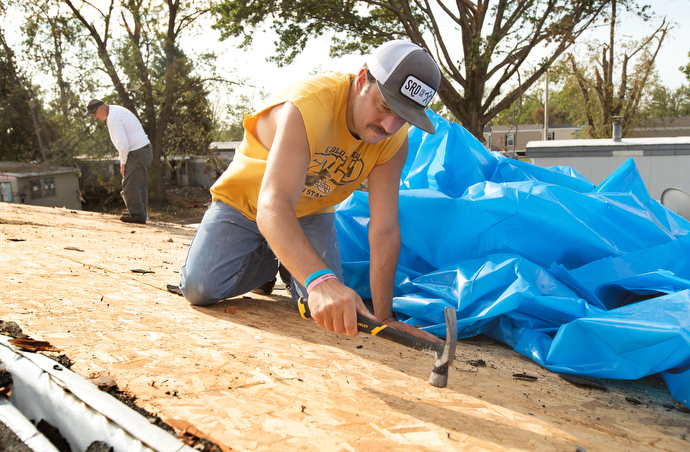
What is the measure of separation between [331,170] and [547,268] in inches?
49.6

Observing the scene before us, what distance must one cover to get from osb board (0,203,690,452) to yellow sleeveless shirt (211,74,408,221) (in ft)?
1.95

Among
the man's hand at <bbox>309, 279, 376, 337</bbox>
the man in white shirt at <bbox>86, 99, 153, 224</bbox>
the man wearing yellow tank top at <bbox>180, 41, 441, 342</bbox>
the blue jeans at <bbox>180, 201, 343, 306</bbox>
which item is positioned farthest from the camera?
the man in white shirt at <bbox>86, 99, 153, 224</bbox>

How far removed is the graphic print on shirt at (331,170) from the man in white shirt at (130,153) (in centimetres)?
445

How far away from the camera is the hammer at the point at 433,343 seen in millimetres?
1372

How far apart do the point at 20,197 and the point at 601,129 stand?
792 inches

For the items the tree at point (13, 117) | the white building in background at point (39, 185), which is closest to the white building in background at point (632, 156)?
the white building in background at point (39, 185)

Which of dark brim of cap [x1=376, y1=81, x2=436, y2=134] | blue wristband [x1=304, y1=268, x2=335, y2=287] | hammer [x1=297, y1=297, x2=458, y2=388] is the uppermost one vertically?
dark brim of cap [x1=376, y1=81, x2=436, y2=134]

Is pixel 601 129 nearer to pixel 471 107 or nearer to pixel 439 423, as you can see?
pixel 471 107

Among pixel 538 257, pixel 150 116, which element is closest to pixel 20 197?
pixel 150 116

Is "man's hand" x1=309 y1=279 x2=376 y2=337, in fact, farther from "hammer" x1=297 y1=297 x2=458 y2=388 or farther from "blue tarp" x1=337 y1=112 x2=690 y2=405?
"blue tarp" x1=337 y1=112 x2=690 y2=405

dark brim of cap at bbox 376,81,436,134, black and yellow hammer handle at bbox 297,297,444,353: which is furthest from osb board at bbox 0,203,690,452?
dark brim of cap at bbox 376,81,436,134

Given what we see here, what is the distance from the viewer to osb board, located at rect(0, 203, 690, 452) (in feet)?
3.99

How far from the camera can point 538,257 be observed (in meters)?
2.52

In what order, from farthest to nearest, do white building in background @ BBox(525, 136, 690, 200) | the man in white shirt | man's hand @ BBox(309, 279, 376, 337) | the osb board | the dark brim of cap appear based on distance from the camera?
white building in background @ BBox(525, 136, 690, 200), the man in white shirt, the dark brim of cap, man's hand @ BBox(309, 279, 376, 337), the osb board
